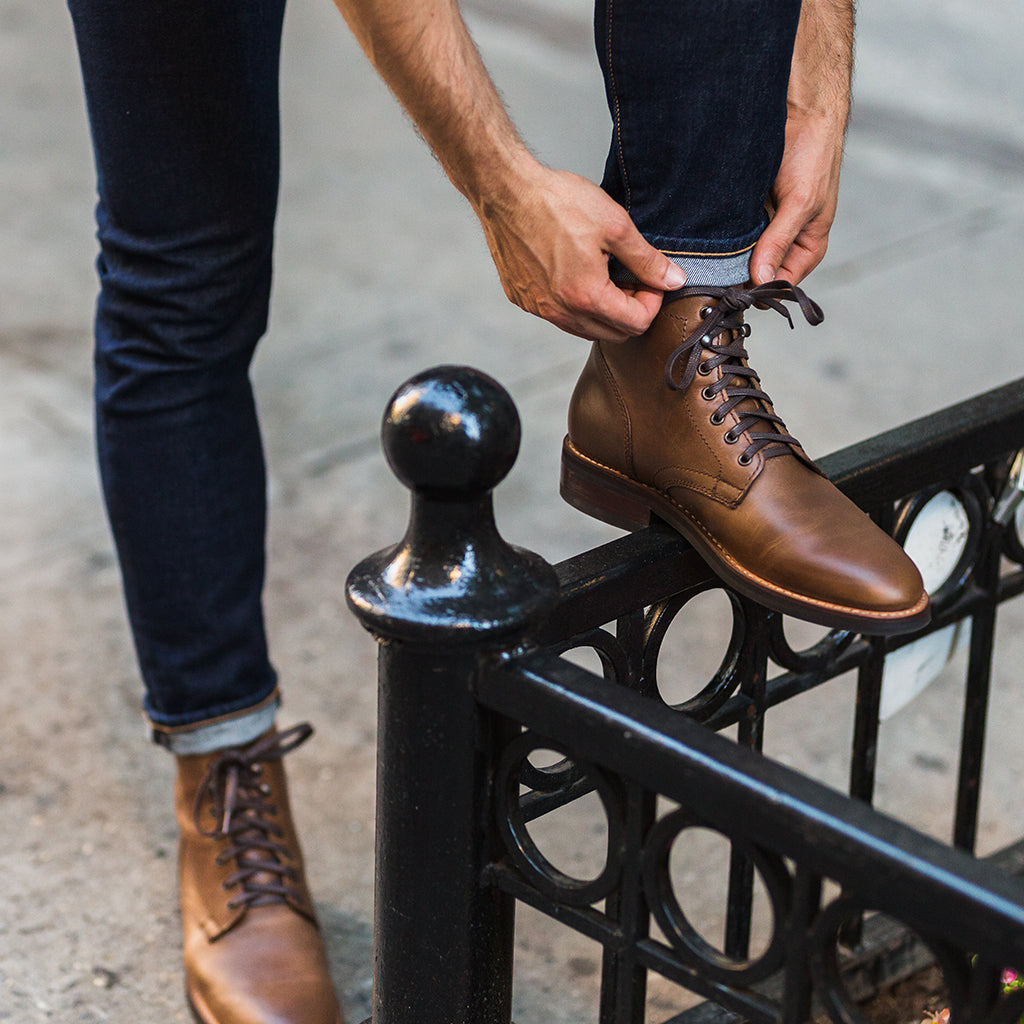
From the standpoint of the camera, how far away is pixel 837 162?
1235 millimetres

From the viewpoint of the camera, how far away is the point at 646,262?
1.10 metres

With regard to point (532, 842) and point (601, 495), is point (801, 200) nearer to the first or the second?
point (601, 495)

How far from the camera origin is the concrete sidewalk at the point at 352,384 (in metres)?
1.70

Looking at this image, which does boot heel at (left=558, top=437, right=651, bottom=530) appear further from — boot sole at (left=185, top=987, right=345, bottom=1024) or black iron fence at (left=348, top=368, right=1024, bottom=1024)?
boot sole at (left=185, top=987, right=345, bottom=1024)

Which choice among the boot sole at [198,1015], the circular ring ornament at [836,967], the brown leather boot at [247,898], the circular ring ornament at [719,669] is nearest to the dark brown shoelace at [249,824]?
the brown leather boot at [247,898]

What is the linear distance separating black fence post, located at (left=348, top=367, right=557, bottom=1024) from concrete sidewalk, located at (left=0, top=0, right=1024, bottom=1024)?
61cm

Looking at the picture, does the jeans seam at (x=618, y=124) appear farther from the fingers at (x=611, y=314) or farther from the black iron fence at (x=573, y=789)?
the black iron fence at (x=573, y=789)

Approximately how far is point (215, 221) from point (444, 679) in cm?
65

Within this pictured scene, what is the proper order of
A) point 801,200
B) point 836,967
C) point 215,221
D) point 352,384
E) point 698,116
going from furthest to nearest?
point 352,384, point 215,221, point 801,200, point 698,116, point 836,967

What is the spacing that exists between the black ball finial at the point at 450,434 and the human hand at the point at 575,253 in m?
0.23

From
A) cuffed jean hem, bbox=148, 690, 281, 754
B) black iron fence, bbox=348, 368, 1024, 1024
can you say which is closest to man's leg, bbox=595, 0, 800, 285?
black iron fence, bbox=348, 368, 1024, 1024

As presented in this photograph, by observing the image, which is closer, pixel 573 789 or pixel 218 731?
pixel 573 789

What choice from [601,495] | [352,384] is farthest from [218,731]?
[352,384]

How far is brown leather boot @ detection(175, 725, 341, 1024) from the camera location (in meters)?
1.44
